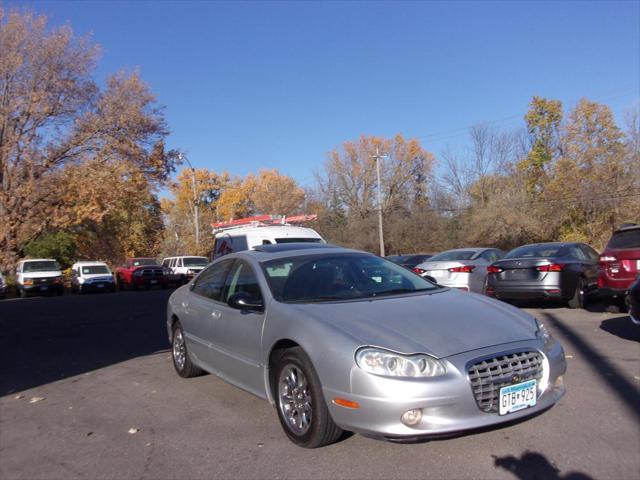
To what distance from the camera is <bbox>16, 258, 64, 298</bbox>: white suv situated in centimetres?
2623

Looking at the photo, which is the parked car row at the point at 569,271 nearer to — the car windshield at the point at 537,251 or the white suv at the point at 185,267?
the car windshield at the point at 537,251

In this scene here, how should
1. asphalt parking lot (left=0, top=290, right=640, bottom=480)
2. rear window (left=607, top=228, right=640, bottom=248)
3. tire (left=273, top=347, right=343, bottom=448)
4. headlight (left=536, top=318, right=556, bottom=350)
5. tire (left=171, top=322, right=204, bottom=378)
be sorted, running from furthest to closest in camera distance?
1. rear window (left=607, top=228, right=640, bottom=248)
2. tire (left=171, top=322, right=204, bottom=378)
3. headlight (left=536, top=318, right=556, bottom=350)
4. tire (left=273, top=347, right=343, bottom=448)
5. asphalt parking lot (left=0, top=290, right=640, bottom=480)

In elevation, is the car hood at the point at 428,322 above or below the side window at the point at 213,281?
below

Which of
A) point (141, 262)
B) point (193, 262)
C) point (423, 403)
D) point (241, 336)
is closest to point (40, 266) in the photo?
point (141, 262)

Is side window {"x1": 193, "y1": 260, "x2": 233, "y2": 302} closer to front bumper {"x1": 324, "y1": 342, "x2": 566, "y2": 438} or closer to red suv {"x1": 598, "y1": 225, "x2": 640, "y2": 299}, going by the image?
front bumper {"x1": 324, "y1": 342, "x2": 566, "y2": 438}

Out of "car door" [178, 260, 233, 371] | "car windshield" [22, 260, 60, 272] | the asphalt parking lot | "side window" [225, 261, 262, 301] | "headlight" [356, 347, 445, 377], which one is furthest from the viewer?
"car windshield" [22, 260, 60, 272]

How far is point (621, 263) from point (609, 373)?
4.09m

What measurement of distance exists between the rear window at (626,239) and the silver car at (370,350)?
5.80 metres

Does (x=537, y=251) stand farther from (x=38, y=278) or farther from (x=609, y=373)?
(x=38, y=278)

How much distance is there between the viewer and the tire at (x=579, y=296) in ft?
35.6

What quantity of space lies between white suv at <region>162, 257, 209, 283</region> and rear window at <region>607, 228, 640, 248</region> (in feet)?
76.3

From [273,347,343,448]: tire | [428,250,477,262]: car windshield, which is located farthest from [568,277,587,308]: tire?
[273,347,343,448]: tire

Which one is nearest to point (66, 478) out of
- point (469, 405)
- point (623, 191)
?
point (469, 405)

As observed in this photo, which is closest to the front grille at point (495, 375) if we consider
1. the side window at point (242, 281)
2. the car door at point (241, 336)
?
the car door at point (241, 336)
